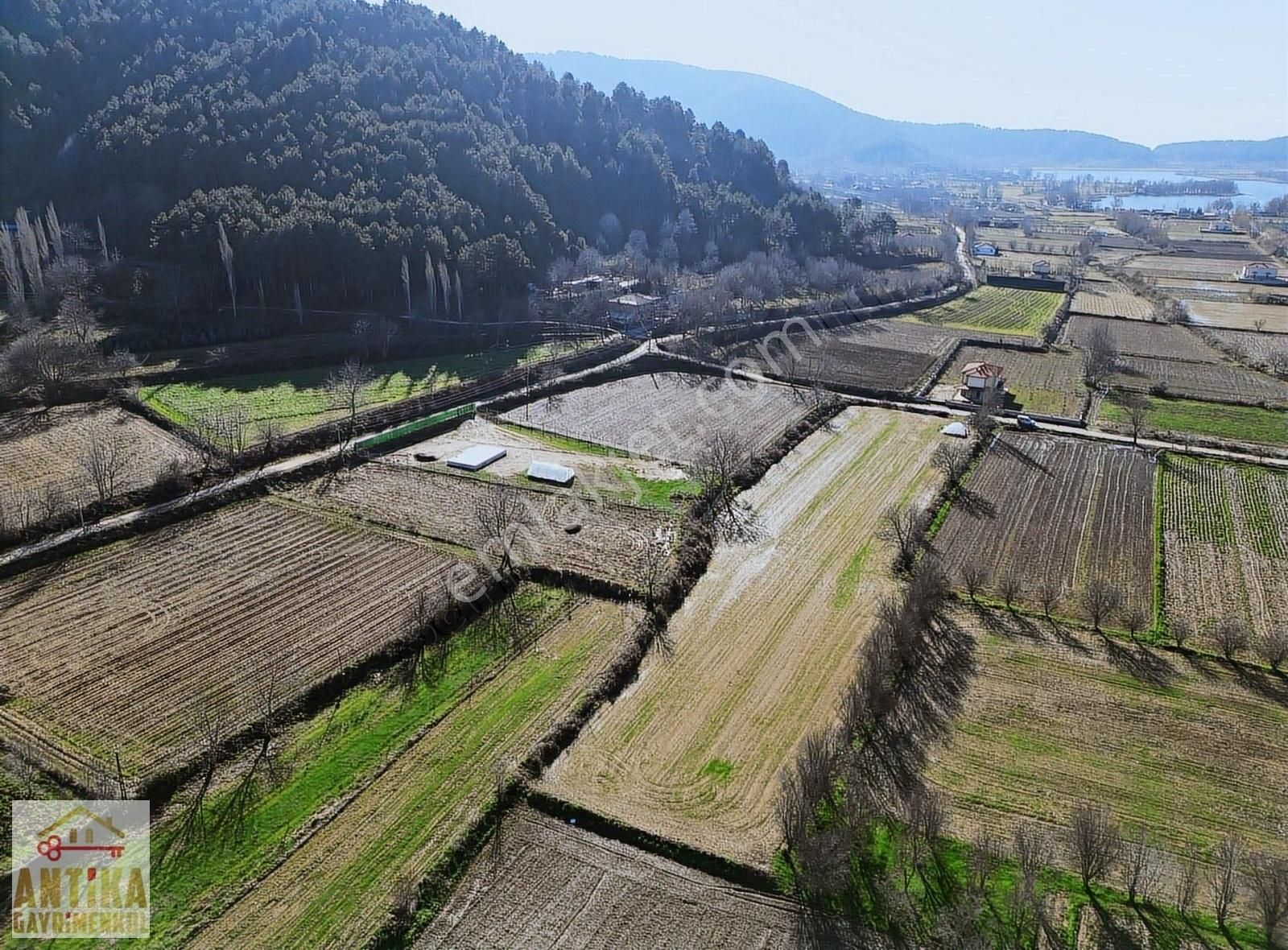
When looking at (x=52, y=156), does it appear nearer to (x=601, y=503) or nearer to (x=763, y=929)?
(x=601, y=503)

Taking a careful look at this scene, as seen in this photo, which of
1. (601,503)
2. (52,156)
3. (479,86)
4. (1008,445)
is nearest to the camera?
(601,503)

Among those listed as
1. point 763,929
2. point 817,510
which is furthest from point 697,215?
point 763,929

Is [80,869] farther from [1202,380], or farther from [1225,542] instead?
[1202,380]

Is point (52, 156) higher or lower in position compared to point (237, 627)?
higher

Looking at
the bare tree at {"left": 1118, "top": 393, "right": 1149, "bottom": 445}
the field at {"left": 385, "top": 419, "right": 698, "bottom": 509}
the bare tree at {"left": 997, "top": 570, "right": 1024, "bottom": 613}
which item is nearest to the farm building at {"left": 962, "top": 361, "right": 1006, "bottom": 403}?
the bare tree at {"left": 1118, "top": 393, "right": 1149, "bottom": 445}

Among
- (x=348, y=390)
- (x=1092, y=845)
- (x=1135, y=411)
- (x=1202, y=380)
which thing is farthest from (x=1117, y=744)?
(x=1202, y=380)

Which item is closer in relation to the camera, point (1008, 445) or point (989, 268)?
point (1008, 445)
